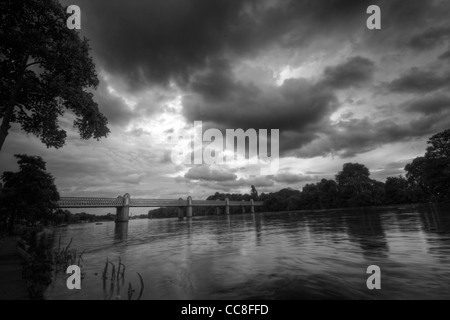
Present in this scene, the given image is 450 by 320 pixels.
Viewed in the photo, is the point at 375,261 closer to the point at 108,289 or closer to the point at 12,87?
the point at 108,289

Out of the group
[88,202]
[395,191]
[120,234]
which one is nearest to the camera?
[120,234]

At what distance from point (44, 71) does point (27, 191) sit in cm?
2560

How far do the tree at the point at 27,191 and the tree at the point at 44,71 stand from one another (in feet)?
73.2

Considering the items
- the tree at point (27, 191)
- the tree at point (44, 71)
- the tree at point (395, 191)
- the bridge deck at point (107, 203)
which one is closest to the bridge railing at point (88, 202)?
the bridge deck at point (107, 203)

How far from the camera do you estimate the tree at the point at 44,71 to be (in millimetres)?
11867

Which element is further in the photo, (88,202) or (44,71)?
(88,202)

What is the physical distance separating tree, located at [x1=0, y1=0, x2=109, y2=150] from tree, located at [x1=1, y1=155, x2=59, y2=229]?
73.2 feet

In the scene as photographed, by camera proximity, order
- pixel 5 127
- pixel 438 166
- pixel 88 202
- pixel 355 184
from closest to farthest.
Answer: pixel 5 127
pixel 438 166
pixel 88 202
pixel 355 184

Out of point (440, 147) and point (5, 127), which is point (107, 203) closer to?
point (5, 127)

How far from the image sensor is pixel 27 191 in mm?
30562

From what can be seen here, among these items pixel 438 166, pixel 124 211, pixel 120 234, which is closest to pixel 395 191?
pixel 438 166

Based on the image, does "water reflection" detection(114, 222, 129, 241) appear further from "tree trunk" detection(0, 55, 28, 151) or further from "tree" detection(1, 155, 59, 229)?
"tree trunk" detection(0, 55, 28, 151)
